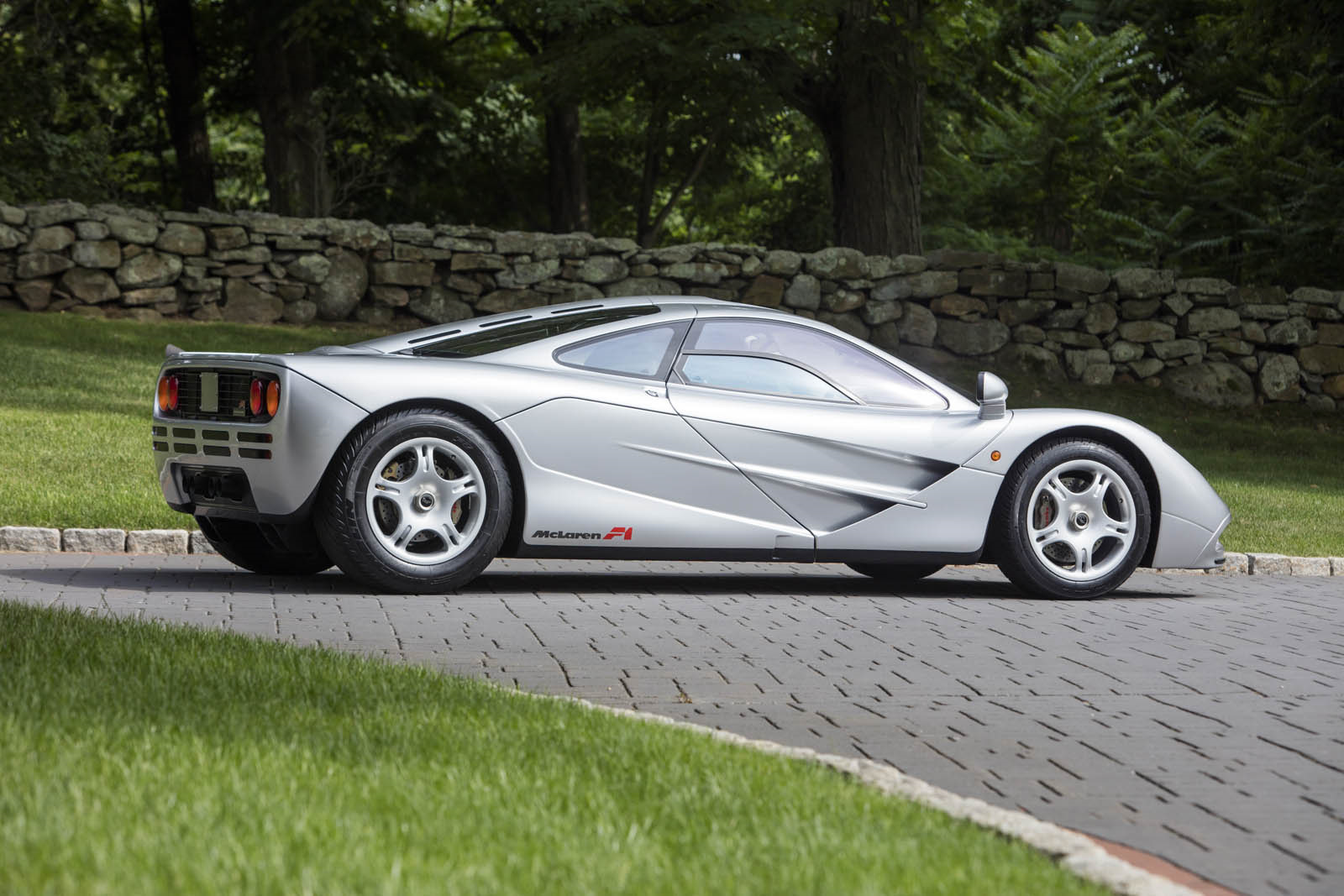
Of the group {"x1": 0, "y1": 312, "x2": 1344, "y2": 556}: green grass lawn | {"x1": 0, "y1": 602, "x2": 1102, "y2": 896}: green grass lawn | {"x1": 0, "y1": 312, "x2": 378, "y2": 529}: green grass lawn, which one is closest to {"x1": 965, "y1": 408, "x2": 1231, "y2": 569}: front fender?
{"x1": 0, "y1": 312, "x2": 1344, "y2": 556}: green grass lawn

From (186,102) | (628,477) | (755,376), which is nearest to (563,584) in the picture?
(628,477)

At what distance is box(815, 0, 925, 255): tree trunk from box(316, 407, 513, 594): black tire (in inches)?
480

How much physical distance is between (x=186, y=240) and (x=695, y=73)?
20.9 ft

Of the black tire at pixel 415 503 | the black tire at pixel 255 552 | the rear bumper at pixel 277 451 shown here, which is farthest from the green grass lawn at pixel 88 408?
the black tire at pixel 415 503

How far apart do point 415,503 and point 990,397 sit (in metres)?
2.91

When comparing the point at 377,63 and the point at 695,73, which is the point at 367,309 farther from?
the point at 377,63

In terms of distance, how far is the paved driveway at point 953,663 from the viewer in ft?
13.8

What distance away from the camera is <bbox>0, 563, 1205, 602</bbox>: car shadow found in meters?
7.76

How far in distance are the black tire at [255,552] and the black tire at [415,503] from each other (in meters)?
0.90

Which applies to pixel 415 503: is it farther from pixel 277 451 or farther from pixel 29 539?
pixel 29 539

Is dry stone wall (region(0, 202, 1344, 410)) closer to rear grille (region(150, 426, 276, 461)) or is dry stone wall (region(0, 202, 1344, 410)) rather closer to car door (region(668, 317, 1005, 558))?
car door (region(668, 317, 1005, 558))

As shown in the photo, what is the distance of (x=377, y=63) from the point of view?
87.4 feet

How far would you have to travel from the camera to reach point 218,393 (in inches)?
296

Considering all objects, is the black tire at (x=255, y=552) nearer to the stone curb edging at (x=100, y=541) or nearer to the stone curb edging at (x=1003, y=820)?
the stone curb edging at (x=100, y=541)
